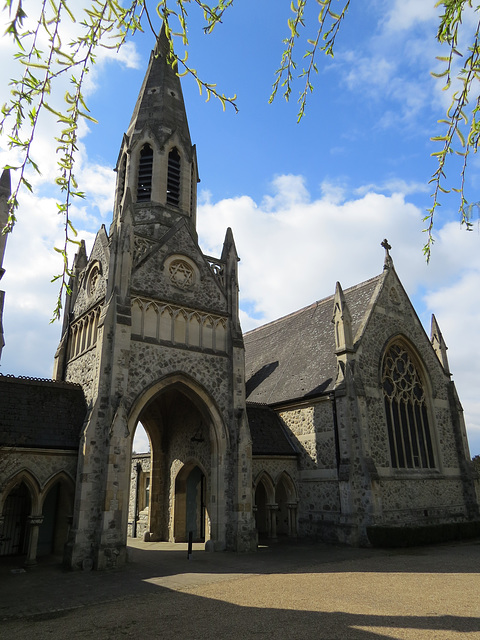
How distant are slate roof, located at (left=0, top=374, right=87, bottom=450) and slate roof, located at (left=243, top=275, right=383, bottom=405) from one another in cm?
990

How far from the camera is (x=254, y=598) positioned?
9.52 metres

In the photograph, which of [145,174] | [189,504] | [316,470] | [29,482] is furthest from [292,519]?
[145,174]

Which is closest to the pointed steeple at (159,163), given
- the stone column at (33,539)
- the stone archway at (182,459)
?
the stone archway at (182,459)

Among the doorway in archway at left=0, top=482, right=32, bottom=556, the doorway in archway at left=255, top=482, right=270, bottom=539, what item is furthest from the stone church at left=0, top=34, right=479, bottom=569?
the doorway in archway at left=255, top=482, right=270, bottom=539

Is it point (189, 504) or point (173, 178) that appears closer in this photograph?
point (189, 504)

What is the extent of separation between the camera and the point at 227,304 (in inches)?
775

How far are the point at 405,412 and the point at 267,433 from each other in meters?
6.47

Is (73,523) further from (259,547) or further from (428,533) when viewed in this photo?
(428,533)

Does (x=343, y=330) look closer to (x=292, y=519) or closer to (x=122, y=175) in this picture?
(x=292, y=519)

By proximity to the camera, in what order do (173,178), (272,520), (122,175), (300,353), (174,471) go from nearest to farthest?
1. (272,520)
2. (174,471)
3. (173,178)
4. (122,175)
5. (300,353)

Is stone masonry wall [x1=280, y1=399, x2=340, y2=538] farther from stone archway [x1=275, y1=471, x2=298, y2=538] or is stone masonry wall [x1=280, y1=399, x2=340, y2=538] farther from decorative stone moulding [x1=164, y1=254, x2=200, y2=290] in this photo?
decorative stone moulding [x1=164, y1=254, x2=200, y2=290]

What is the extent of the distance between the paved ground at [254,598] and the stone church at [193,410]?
213cm

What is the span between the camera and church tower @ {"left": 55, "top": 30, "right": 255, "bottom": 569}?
567 inches

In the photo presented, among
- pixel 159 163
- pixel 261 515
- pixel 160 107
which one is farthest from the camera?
pixel 160 107
